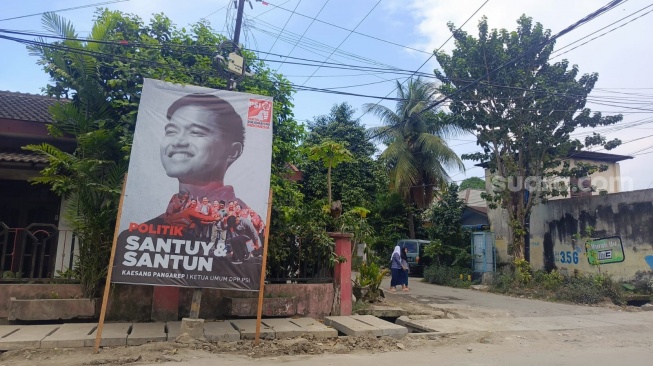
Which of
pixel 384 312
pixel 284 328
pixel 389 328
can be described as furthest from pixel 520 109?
pixel 284 328

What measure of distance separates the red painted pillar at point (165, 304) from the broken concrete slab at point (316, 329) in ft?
6.49

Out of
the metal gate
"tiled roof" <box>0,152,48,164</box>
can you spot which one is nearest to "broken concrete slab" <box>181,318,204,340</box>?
"tiled roof" <box>0,152,48,164</box>

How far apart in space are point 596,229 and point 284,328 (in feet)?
41.7

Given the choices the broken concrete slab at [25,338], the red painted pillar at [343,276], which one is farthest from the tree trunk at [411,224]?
the broken concrete slab at [25,338]

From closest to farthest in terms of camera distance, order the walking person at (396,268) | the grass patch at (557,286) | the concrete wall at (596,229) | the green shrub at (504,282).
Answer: the grass patch at (557,286) < the concrete wall at (596,229) < the walking person at (396,268) < the green shrub at (504,282)

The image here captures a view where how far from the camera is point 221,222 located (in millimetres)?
6699

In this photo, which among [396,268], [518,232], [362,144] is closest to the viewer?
[396,268]

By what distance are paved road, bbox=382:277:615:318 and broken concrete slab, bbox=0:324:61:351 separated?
8.01 meters

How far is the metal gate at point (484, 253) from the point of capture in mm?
19031

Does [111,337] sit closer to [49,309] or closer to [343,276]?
[49,309]

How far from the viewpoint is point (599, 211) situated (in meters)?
15.5

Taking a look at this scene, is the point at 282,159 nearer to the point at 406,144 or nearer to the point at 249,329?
the point at 249,329

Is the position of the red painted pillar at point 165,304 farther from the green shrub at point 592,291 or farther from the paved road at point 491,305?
the green shrub at point 592,291

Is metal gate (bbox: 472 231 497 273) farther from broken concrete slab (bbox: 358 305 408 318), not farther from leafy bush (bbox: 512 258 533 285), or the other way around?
broken concrete slab (bbox: 358 305 408 318)
